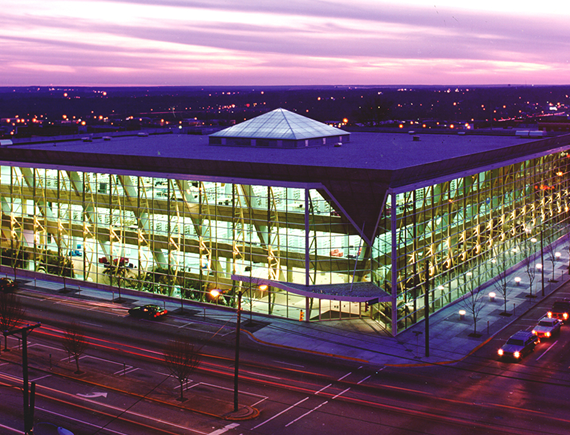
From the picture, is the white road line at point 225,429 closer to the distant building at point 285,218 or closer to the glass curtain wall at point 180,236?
the distant building at point 285,218

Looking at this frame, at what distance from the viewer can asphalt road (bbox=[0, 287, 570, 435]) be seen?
39.4 m

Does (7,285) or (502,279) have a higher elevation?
(7,285)

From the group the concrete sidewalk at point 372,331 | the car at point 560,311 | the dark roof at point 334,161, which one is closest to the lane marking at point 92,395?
the concrete sidewalk at point 372,331

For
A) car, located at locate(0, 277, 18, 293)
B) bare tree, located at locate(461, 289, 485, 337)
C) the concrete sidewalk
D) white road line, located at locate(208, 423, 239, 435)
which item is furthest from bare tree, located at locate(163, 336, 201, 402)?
car, located at locate(0, 277, 18, 293)

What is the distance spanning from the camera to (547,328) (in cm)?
5553

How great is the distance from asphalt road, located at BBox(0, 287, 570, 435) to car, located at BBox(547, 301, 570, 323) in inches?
110

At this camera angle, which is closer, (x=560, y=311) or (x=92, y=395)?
(x=92, y=395)

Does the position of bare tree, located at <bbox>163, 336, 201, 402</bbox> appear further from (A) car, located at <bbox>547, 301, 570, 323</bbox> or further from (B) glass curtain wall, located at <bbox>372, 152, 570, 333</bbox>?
(A) car, located at <bbox>547, 301, 570, 323</bbox>

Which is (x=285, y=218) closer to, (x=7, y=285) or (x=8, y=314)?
(x=8, y=314)

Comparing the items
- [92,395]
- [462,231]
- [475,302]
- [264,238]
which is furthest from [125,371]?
[462,231]

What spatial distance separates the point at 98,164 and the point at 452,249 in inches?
1472

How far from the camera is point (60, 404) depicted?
140 feet

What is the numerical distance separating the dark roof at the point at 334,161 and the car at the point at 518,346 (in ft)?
48.8

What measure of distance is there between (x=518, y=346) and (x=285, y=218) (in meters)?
22.6
